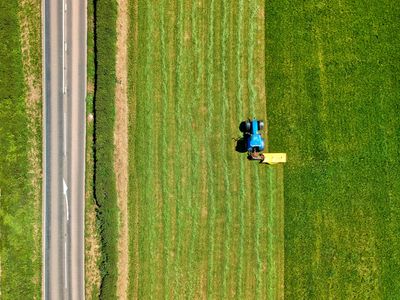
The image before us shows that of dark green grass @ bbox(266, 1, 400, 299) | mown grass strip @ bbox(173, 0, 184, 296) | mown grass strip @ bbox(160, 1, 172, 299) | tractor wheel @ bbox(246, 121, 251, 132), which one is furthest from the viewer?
dark green grass @ bbox(266, 1, 400, 299)

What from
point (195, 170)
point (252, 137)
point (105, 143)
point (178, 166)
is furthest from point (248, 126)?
point (105, 143)

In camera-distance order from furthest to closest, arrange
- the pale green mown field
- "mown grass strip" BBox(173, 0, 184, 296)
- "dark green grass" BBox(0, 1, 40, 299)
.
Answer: "mown grass strip" BBox(173, 0, 184, 296) < the pale green mown field < "dark green grass" BBox(0, 1, 40, 299)

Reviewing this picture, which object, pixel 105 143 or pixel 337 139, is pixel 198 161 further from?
pixel 337 139

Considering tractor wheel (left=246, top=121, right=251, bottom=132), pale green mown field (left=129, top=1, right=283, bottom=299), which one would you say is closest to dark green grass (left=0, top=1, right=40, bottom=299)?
pale green mown field (left=129, top=1, right=283, bottom=299)

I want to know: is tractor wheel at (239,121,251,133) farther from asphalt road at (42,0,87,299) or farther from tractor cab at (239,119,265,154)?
asphalt road at (42,0,87,299)

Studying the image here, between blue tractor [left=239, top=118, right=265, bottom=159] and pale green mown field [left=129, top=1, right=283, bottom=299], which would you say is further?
blue tractor [left=239, top=118, right=265, bottom=159]
